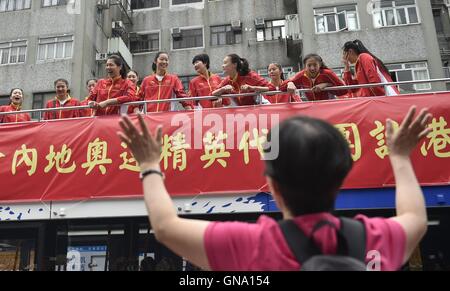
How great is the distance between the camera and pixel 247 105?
4.89 m

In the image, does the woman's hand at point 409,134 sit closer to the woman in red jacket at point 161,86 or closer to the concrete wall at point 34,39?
the woman in red jacket at point 161,86

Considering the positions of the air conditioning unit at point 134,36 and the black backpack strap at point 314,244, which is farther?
the air conditioning unit at point 134,36

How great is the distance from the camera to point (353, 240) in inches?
43.4

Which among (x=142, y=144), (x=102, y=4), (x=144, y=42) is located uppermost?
(x=102, y=4)

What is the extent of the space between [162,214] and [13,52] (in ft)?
56.7

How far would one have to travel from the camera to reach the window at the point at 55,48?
15.8m

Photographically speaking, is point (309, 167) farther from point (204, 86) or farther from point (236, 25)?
point (236, 25)

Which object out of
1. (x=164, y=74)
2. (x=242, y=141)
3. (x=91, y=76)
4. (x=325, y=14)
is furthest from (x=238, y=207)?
(x=91, y=76)

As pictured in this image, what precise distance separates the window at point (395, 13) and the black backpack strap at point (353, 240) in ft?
48.3

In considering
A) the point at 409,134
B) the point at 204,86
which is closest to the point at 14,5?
the point at 204,86

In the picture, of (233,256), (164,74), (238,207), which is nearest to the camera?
(233,256)

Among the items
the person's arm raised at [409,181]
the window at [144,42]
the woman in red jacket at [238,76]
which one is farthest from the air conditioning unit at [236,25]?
the person's arm raised at [409,181]
